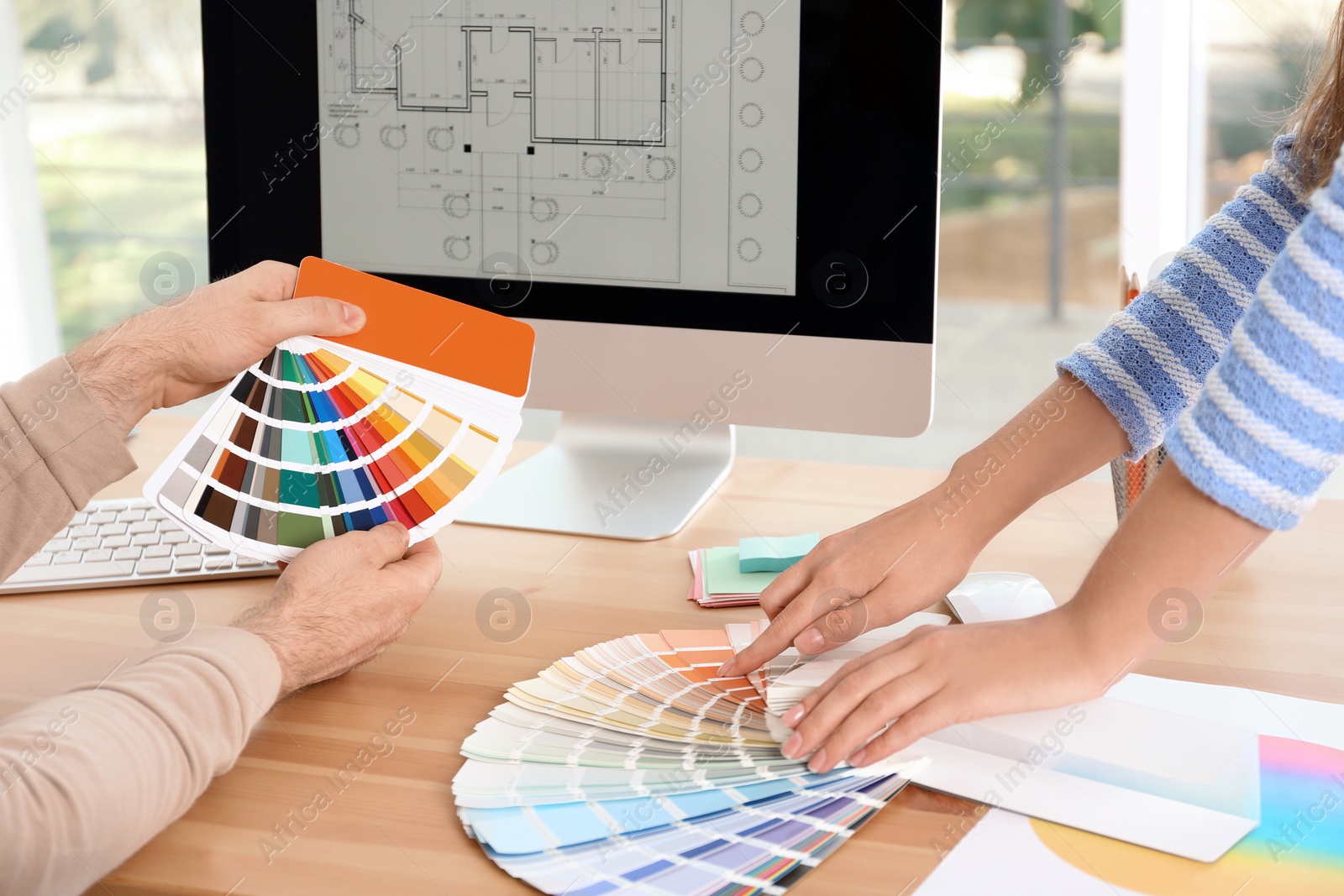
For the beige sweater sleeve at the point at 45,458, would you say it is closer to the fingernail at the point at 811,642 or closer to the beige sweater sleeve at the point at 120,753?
the beige sweater sleeve at the point at 120,753

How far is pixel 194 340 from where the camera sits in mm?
737

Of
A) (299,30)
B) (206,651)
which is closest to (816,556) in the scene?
(206,651)

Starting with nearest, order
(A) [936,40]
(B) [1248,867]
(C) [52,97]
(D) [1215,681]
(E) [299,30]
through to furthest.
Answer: (B) [1248,867] → (D) [1215,681] → (A) [936,40] → (E) [299,30] → (C) [52,97]

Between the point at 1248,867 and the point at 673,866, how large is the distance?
0.25 meters

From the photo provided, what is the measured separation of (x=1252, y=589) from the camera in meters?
0.79

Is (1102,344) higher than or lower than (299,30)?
lower

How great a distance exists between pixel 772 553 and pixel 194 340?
0.44 meters

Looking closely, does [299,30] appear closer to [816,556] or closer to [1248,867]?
[816,556]

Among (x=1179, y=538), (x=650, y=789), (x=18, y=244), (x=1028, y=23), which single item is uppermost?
(x=1028, y=23)

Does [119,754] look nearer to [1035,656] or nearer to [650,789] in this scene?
[650,789]

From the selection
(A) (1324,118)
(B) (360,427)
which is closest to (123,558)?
(B) (360,427)

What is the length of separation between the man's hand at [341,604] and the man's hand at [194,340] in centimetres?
15

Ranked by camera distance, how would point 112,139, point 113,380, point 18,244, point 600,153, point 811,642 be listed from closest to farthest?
point 811,642
point 113,380
point 600,153
point 18,244
point 112,139

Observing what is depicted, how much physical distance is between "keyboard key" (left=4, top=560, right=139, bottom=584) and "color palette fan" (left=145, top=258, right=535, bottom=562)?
0.15 m
